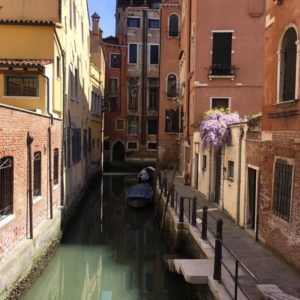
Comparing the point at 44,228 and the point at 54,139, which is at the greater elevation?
the point at 54,139

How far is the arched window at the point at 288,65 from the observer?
8062 millimetres

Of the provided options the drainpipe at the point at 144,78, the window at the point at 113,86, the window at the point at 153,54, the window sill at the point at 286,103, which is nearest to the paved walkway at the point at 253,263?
the window sill at the point at 286,103

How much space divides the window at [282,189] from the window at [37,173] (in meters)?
6.11

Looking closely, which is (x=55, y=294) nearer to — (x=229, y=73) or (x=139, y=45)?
(x=229, y=73)

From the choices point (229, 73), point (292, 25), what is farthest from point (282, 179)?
point (229, 73)

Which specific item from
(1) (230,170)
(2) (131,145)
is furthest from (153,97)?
(1) (230,170)

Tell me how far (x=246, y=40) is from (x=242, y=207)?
9059mm

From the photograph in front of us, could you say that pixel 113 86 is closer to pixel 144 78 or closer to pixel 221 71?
pixel 144 78

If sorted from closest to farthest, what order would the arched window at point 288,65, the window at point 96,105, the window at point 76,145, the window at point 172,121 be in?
the arched window at point 288,65, the window at point 76,145, the window at point 96,105, the window at point 172,121

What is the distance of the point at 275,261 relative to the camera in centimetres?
827

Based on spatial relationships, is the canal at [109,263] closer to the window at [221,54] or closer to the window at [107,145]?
the window at [221,54]

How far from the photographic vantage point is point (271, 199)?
355 inches

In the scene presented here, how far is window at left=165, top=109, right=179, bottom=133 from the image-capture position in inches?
1262

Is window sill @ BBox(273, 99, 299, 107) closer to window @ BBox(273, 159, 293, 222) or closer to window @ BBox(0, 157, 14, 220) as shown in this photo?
window @ BBox(273, 159, 293, 222)
